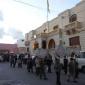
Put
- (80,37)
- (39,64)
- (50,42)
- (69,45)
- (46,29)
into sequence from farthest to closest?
(46,29), (50,42), (69,45), (80,37), (39,64)

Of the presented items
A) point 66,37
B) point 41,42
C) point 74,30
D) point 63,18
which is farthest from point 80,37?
point 41,42

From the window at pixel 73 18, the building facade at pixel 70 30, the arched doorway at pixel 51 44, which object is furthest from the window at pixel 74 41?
the arched doorway at pixel 51 44

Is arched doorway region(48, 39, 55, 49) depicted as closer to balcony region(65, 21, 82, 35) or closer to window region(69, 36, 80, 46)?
balcony region(65, 21, 82, 35)

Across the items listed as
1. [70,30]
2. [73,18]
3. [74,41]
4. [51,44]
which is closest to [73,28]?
[70,30]

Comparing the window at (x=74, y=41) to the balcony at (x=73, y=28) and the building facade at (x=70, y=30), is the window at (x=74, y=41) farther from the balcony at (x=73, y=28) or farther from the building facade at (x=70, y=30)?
the balcony at (x=73, y=28)

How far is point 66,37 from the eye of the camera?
37000 mm

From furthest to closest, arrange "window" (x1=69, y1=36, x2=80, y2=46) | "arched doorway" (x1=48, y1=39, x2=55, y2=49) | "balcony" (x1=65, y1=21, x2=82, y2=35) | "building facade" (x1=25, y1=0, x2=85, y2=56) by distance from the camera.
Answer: "arched doorway" (x1=48, y1=39, x2=55, y2=49) < "window" (x1=69, y1=36, x2=80, y2=46) < "balcony" (x1=65, y1=21, x2=82, y2=35) < "building facade" (x1=25, y1=0, x2=85, y2=56)

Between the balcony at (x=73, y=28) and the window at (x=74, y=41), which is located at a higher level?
the balcony at (x=73, y=28)

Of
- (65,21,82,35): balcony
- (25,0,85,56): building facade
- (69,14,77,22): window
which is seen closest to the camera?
(25,0,85,56): building facade

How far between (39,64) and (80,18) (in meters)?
17.9

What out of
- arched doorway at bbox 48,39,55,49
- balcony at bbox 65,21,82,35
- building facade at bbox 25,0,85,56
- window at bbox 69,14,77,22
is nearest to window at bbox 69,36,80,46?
building facade at bbox 25,0,85,56

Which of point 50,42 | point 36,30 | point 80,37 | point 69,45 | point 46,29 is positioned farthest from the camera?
point 36,30

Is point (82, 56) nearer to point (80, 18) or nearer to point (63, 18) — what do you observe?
point (80, 18)

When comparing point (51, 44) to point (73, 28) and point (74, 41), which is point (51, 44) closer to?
point (74, 41)
